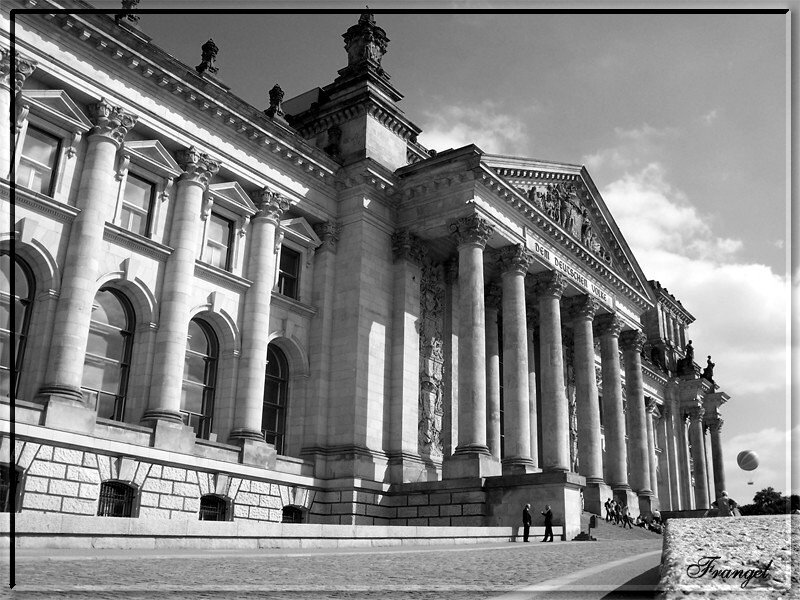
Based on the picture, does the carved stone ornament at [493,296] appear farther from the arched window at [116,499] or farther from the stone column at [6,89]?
the stone column at [6,89]

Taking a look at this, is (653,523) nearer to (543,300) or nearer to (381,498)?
(543,300)

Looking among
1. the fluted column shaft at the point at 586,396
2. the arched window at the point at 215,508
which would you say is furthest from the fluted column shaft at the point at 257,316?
the fluted column shaft at the point at 586,396

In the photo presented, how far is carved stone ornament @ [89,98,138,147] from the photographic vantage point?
24219mm

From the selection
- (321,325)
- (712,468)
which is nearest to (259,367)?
Answer: (321,325)

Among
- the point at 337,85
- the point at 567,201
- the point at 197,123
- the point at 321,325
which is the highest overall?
the point at 337,85

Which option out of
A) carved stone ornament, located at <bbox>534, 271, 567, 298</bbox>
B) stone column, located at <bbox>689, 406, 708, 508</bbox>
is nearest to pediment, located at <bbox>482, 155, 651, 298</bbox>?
carved stone ornament, located at <bbox>534, 271, 567, 298</bbox>

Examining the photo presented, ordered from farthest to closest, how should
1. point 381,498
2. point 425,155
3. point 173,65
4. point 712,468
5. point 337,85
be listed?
point 712,468 < point 425,155 < point 337,85 < point 381,498 < point 173,65

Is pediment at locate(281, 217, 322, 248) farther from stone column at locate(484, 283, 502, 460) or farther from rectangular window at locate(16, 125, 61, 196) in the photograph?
stone column at locate(484, 283, 502, 460)

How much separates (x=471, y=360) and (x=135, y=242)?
43.7ft

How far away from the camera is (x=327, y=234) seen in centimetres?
3244

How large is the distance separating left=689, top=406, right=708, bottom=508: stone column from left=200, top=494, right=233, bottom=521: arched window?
5168 centimetres

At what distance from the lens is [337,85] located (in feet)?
117

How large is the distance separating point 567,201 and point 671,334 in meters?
45.6

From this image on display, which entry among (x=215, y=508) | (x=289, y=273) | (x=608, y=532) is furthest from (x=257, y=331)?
(x=608, y=532)
